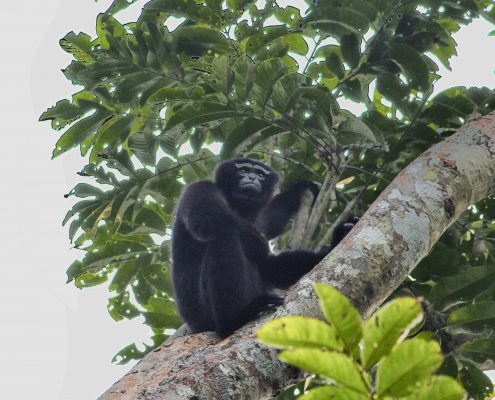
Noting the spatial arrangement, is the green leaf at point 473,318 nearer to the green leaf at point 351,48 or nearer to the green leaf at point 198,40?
the green leaf at point 351,48

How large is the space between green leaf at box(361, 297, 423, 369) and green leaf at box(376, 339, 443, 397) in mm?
55

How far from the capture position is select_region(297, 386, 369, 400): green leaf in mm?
1732

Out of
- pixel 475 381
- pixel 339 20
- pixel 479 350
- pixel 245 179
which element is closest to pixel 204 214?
pixel 245 179

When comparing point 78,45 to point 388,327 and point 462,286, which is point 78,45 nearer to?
point 462,286

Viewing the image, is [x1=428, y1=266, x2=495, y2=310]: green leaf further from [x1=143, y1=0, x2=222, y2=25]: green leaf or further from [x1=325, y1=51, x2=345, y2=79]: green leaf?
[x1=143, y1=0, x2=222, y2=25]: green leaf

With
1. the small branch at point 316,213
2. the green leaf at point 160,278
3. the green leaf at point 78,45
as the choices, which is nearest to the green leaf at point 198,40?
the green leaf at point 78,45

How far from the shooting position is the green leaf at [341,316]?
5.79 feet

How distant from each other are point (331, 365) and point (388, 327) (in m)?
0.18

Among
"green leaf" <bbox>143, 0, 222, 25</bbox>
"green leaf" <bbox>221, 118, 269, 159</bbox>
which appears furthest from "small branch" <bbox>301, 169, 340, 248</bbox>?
"green leaf" <bbox>143, 0, 222, 25</bbox>

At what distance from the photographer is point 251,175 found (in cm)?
758

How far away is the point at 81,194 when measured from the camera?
6.57 m

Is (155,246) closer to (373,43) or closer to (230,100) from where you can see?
(230,100)

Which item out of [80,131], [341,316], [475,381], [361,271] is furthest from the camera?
[80,131]

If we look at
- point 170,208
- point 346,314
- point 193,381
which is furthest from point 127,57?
point 346,314
